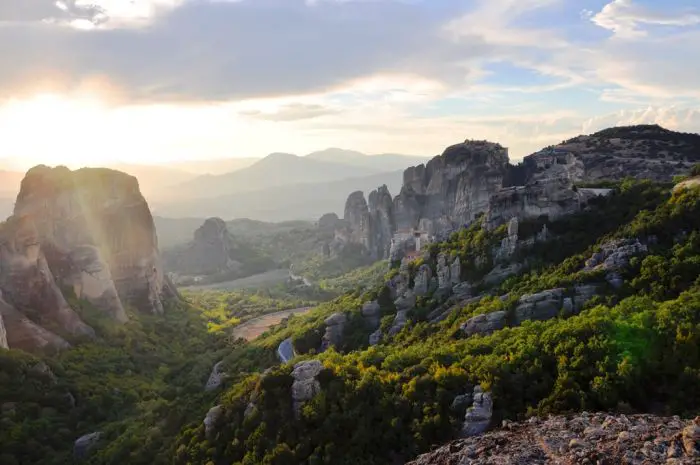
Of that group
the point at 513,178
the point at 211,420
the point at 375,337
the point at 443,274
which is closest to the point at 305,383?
the point at 211,420

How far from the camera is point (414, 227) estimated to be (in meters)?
114

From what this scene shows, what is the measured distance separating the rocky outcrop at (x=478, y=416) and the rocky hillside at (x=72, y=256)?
4503 cm

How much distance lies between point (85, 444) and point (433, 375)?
25.8 m

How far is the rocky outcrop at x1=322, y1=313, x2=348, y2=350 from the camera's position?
47.3m

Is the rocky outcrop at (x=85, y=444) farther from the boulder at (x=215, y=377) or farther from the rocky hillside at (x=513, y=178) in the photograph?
the rocky hillside at (x=513, y=178)

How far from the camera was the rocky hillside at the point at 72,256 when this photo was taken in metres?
55.8

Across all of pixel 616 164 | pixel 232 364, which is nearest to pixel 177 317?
pixel 232 364

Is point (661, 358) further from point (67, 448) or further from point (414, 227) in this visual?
point (414, 227)

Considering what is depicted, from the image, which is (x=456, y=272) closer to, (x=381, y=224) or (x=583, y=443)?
(x=583, y=443)

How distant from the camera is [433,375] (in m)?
25.7

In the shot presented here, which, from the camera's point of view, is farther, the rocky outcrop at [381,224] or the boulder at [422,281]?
the rocky outcrop at [381,224]

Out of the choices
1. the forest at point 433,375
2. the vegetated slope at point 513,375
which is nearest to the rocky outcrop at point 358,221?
the forest at point 433,375

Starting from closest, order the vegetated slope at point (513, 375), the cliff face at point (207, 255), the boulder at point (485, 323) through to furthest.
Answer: the vegetated slope at point (513, 375)
the boulder at point (485, 323)
the cliff face at point (207, 255)

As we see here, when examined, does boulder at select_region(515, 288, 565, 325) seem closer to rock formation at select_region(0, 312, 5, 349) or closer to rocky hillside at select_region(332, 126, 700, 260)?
rocky hillside at select_region(332, 126, 700, 260)
